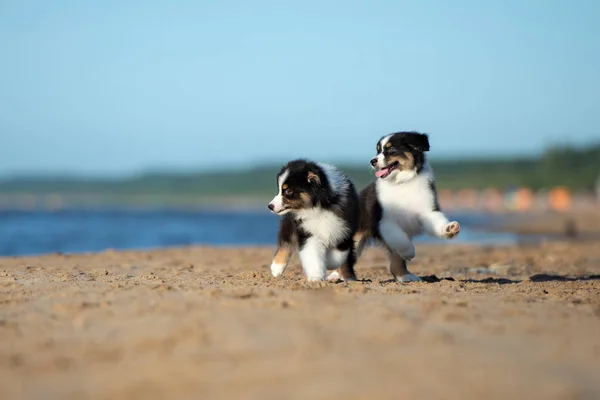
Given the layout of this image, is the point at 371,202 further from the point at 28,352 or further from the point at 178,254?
the point at 178,254

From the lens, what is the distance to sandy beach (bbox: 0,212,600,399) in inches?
148

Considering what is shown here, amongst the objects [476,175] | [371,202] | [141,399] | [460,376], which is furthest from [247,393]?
[476,175]

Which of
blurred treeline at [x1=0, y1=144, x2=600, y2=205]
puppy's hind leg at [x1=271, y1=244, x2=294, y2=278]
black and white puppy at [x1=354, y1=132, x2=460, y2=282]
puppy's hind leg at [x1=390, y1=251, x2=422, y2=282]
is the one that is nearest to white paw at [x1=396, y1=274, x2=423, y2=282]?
puppy's hind leg at [x1=390, y1=251, x2=422, y2=282]

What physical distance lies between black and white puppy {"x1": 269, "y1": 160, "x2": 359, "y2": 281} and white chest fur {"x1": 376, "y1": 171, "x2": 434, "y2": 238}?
1.72 ft

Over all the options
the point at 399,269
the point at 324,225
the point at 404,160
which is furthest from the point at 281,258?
the point at 404,160

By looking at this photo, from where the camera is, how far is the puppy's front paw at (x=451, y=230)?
7.88 metres

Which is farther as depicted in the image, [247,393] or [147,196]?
[147,196]

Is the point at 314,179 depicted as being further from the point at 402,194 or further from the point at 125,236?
the point at 125,236

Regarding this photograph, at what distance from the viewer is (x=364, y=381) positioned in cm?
380

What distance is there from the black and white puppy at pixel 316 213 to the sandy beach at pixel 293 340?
0.65m

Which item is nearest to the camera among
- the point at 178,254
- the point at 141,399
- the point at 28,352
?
the point at 141,399

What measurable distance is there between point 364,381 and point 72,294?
3.35m

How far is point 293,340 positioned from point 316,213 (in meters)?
3.49

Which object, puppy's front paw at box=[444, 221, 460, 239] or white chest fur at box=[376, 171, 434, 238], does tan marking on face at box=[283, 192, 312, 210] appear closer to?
white chest fur at box=[376, 171, 434, 238]
